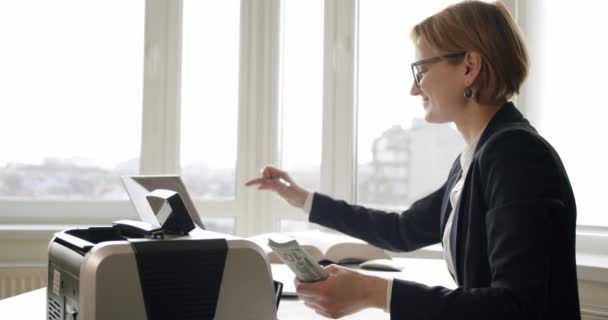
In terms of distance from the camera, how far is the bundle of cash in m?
1.09

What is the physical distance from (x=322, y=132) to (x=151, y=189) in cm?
169

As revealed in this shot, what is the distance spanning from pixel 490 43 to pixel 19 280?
226 centimetres

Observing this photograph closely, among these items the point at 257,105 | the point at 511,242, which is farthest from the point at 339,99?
the point at 511,242

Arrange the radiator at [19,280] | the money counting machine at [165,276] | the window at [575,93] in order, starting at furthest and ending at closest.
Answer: the radiator at [19,280] → the window at [575,93] → the money counting machine at [165,276]

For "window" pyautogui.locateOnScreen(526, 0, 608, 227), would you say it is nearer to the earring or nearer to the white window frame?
the white window frame

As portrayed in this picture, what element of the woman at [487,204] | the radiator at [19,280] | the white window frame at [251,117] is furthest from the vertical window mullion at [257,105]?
the woman at [487,204]

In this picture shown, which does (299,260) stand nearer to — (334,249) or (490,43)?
(490,43)

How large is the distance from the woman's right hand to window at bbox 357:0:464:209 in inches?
39.0

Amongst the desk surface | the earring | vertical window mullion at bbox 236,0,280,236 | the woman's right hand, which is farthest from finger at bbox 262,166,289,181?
vertical window mullion at bbox 236,0,280,236

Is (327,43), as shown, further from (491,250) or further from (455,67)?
(491,250)

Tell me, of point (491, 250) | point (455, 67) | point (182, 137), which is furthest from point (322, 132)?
point (491, 250)

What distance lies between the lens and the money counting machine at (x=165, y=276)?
979 mm

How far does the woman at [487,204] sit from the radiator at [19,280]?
1909mm

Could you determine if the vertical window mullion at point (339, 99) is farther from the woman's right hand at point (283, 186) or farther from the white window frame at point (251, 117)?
the woman's right hand at point (283, 186)
